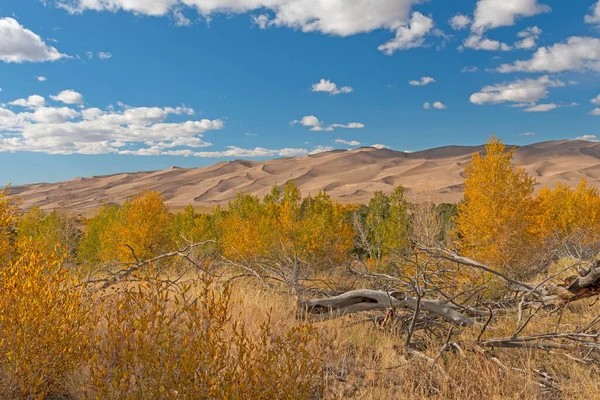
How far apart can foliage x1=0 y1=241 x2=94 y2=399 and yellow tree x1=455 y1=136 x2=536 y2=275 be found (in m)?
16.1

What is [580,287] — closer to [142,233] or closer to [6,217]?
[6,217]

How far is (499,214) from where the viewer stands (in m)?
17.0

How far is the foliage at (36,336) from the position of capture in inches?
119

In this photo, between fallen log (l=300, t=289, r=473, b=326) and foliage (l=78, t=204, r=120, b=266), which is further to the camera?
foliage (l=78, t=204, r=120, b=266)

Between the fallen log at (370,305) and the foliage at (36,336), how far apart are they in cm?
277

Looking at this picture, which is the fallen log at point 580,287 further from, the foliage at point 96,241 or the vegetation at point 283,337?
the foliage at point 96,241

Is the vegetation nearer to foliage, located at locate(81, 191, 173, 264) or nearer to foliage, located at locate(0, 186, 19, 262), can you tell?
foliage, located at locate(0, 186, 19, 262)

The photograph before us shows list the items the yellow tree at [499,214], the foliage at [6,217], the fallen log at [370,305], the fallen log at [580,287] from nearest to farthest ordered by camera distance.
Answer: the fallen log at [580,287] < the fallen log at [370,305] < the foliage at [6,217] < the yellow tree at [499,214]

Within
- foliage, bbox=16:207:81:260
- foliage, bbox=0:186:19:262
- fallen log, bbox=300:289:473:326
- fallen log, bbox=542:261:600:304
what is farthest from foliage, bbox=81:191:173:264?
fallen log, bbox=542:261:600:304

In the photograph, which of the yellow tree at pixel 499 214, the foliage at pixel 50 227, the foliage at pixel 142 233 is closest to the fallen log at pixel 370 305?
the yellow tree at pixel 499 214

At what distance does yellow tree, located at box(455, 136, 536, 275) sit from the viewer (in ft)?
55.5

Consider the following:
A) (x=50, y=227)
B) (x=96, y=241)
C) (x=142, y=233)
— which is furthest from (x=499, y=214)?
(x=50, y=227)

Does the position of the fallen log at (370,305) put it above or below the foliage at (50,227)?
below

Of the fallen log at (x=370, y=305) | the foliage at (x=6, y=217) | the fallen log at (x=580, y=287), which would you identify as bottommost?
the fallen log at (x=370, y=305)
